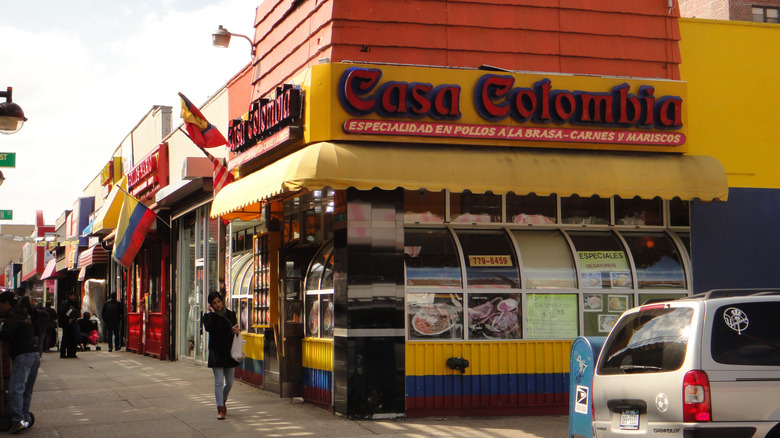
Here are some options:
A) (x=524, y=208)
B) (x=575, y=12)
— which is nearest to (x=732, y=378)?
(x=524, y=208)

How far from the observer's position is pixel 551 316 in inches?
505

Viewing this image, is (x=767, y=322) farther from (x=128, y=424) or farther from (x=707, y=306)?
(x=128, y=424)

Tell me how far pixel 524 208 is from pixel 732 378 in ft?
21.3

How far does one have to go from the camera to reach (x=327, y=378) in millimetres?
12758

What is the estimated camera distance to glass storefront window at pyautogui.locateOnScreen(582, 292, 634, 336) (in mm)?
13023

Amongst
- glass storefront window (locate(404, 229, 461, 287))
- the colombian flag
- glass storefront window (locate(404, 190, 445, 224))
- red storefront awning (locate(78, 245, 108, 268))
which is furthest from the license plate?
red storefront awning (locate(78, 245, 108, 268))

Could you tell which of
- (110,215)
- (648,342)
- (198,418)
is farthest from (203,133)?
(110,215)

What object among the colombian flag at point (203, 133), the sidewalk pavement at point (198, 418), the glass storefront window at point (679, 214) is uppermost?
the colombian flag at point (203, 133)

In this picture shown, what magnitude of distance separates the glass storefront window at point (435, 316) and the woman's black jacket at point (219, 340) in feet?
7.90

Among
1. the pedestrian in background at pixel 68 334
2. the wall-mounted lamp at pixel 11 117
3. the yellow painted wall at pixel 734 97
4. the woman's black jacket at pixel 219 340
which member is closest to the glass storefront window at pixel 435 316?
the woman's black jacket at pixel 219 340

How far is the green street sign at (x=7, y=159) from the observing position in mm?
15367

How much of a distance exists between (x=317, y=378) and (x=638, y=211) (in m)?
5.20

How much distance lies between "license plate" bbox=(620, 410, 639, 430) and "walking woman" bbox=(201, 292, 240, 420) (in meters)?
6.18

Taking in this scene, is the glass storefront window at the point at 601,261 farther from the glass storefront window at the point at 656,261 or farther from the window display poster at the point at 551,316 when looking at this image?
the window display poster at the point at 551,316
